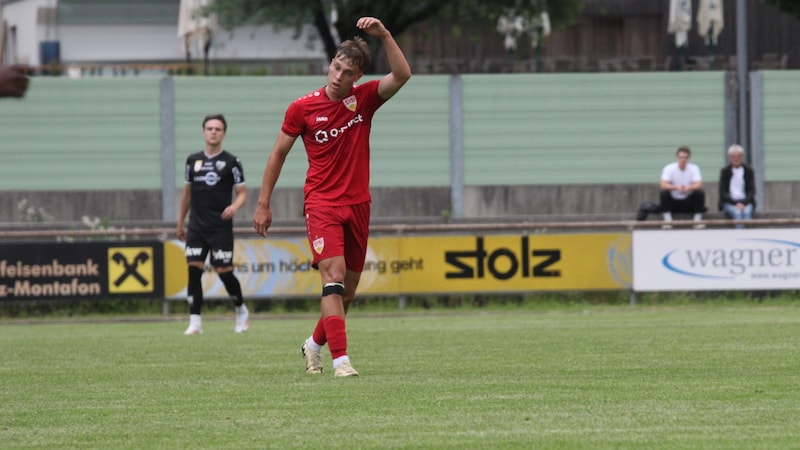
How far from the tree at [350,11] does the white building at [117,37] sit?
951cm

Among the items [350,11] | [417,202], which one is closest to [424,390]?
[417,202]

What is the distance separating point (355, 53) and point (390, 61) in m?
0.29

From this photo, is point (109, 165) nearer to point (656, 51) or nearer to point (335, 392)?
point (335, 392)

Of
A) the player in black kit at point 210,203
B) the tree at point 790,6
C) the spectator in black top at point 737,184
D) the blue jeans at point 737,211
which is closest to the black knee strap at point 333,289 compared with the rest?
the player in black kit at point 210,203

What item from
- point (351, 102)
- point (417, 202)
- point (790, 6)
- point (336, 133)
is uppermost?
point (790, 6)

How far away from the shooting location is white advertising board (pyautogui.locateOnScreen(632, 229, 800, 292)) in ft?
65.9

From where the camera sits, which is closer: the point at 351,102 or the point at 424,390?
the point at 424,390

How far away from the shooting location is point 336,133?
1020 centimetres

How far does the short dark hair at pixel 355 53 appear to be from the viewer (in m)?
10.0

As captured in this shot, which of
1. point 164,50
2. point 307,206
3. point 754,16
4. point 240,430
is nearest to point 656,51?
point 754,16

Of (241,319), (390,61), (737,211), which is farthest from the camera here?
(737,211)

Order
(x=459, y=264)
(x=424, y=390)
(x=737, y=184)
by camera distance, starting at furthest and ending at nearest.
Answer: (x=737, y=184)
(x=459, y=264)
(x=424, y=390)

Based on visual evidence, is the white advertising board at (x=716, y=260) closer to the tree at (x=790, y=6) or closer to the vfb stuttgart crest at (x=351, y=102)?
the vfb stuttgart crest at (x=351, y=102)

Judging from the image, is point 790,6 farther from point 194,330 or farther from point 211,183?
point 194,330
